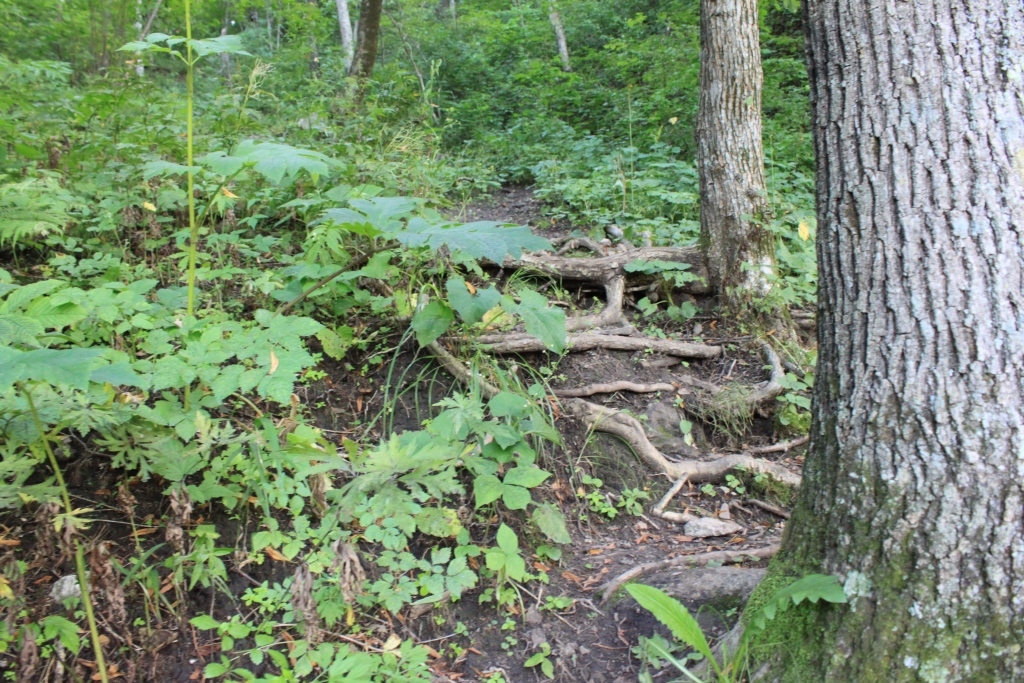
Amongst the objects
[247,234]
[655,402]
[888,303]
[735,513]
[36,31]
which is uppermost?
[36,31]

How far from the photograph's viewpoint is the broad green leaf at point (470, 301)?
8.37 ft

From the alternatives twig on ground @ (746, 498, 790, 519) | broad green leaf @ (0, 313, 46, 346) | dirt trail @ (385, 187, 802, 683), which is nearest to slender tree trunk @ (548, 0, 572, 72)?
dirt trail @ (385, 187, 802, 683)

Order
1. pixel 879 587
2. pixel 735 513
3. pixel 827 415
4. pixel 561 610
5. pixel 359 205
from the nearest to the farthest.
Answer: pixel 879 587
pixel 827 415
pixel 359 205
pixel 561 610
pixel 735 513

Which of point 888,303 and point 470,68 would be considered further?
point 470,68

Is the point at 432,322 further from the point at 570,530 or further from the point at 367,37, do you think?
the point at 367,37

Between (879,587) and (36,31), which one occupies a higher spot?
(36,31)

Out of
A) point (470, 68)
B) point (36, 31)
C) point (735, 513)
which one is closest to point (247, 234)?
point (735, 513)

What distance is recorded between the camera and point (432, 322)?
2998 mm

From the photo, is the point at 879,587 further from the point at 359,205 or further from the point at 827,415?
the point at 359,205

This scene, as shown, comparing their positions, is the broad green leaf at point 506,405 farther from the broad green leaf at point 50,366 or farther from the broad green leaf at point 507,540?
the broad green leaf at point 50,366

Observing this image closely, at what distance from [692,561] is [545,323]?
124 cm

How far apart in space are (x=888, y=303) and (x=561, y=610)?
5.49ft

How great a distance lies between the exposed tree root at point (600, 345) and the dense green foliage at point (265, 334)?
0.14m

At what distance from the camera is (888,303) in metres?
1.80
